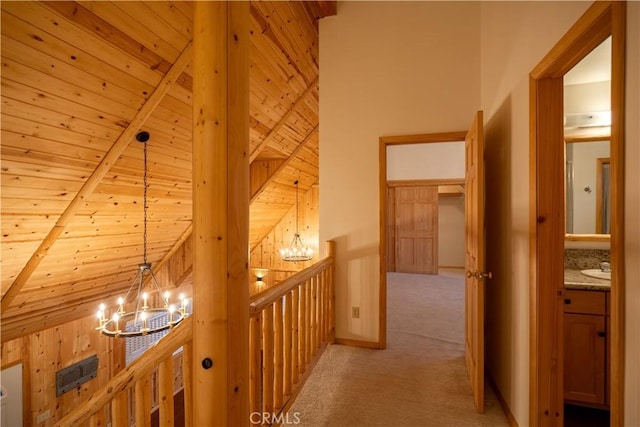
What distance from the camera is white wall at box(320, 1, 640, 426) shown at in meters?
1.84

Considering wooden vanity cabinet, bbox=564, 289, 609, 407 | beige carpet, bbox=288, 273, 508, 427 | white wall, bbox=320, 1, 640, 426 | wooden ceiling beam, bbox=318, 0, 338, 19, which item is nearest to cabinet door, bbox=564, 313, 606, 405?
wooden vanity cabinet, bbox=564, 289, 609, 407

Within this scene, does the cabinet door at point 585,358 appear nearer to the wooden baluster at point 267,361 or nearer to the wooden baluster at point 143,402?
the wooden baluster at point 267,361

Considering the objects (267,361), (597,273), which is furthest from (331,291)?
(597,273)

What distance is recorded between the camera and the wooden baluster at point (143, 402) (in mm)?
1186

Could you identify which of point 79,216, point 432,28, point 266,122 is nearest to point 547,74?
point 432,28

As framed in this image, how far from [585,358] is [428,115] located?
215 cm

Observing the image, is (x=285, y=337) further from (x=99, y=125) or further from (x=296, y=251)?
(x=296, y=251)

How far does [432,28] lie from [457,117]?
0.85 meters

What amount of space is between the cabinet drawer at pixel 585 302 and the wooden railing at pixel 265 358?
5.70ft

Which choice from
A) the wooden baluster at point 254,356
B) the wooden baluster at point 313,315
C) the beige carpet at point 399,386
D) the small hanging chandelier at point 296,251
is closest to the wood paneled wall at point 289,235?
the small hanging chandelier at point 296,251

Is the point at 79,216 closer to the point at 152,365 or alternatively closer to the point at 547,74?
the point at 152,365

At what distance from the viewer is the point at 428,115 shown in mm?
2793

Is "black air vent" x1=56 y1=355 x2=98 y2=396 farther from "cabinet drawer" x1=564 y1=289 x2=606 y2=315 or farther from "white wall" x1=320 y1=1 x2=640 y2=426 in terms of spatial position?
"cabinet drawer" x1=564 y1=289 x2=606 y2=315

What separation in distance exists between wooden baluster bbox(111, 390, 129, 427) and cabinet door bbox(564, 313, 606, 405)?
8.20ft
